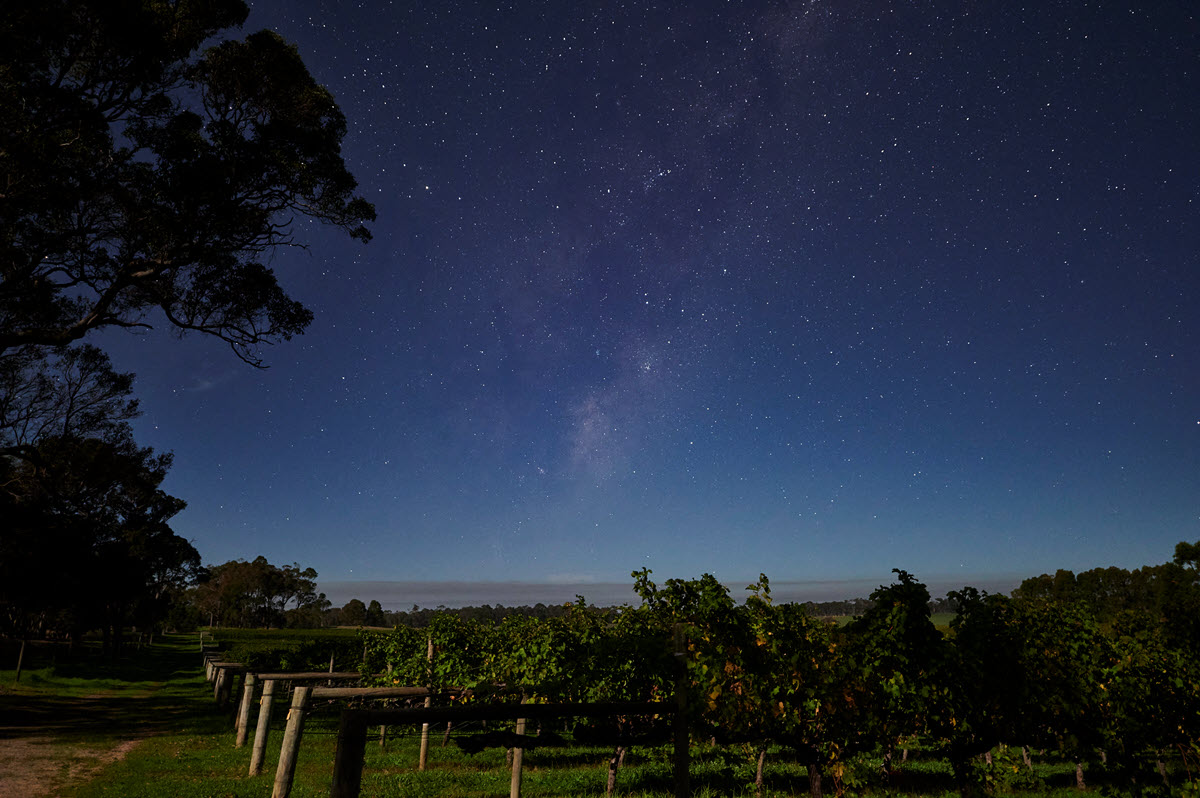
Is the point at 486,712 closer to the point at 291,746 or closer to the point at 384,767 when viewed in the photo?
the point at 291,746

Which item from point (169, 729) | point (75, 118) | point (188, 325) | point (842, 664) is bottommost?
point (169, 729)

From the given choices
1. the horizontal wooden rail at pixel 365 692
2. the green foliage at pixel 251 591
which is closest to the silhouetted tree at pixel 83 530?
the horizontal wooden rail at pixel 365 692

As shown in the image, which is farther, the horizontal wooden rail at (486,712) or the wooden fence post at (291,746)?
the wooden fence post at (291,746)

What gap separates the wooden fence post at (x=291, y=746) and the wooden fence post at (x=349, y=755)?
5.70m

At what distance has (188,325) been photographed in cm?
1619

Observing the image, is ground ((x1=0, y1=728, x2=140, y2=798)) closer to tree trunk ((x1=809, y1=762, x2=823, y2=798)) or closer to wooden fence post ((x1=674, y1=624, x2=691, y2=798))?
wooden fence post ((x1=674, y1=624, x2=691, y2=798))

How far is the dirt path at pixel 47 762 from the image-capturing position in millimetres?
11359

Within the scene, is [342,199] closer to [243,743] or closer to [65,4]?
[65,4]

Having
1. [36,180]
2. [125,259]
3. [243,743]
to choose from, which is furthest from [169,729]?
[36,180]

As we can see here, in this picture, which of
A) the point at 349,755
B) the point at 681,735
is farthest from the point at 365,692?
the point at 349,755

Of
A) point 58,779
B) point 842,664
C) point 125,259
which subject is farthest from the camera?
point 125,259

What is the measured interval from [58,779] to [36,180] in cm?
1239

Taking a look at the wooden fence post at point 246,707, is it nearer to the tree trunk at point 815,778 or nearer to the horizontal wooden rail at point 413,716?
the tree trunk at point 815,778

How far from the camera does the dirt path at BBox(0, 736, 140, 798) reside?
37.3ft
